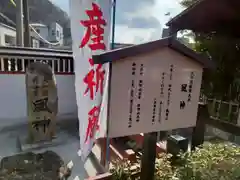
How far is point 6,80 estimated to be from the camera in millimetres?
6152

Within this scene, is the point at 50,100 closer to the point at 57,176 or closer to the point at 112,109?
the point at 57,176

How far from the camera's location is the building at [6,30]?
949 centimetres

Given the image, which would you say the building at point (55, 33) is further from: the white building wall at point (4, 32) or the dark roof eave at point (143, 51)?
the dark roof eave at point (143, 51)

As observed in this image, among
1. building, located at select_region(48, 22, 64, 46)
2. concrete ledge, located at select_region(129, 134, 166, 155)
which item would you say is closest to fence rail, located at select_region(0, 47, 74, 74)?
concrete ledge, located at select_region(129, 134, 166, 155)

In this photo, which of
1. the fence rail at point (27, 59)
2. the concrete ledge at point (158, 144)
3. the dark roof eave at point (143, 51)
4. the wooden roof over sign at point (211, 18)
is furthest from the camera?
the fence rail at point (27, 59)

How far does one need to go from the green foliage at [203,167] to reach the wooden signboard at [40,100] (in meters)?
3.00

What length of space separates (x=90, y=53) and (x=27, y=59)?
14.0 feet

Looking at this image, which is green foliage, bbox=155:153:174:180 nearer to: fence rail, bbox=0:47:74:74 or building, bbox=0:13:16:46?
fence rail, bbox=0:47:74:74

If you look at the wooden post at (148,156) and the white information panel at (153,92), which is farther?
the wooden post at (148,156)

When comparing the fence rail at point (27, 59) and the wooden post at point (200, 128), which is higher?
the fence rail at point (27, 59)

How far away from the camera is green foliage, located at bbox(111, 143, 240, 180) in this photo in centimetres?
226

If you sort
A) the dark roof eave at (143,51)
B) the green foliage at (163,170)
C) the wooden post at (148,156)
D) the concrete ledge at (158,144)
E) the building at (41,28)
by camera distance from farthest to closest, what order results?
the building at (41,28) → the concrete ledge at (158,144) → the green foliage at (163,170) → the wooden post at (148,156) → the dark roof eave at (143,51)

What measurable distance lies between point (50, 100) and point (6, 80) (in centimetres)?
205

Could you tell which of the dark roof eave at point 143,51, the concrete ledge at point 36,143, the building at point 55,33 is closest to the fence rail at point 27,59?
the concrete ledge at point 36,143
